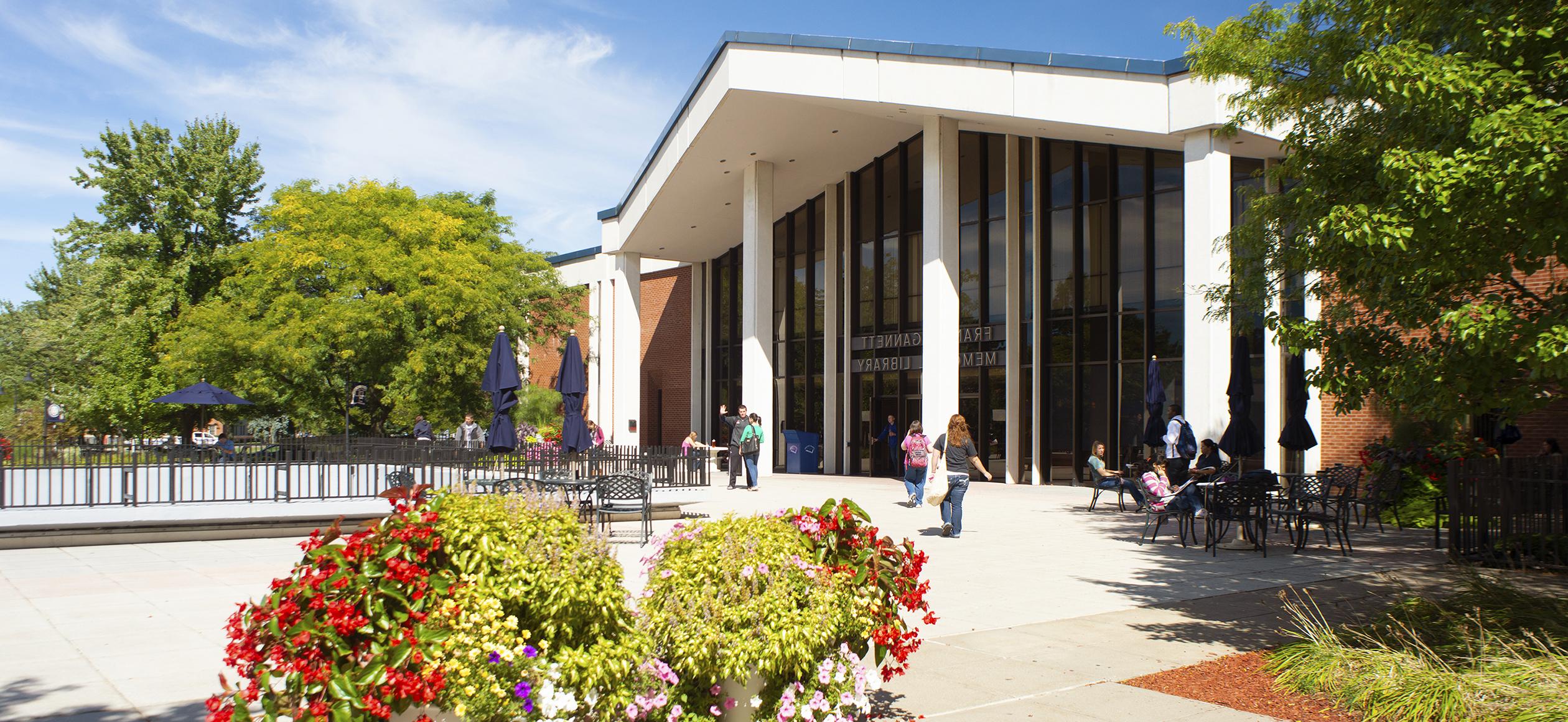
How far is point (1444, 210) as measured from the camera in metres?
5.76

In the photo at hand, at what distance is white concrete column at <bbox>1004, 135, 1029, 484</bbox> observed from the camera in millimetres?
24594

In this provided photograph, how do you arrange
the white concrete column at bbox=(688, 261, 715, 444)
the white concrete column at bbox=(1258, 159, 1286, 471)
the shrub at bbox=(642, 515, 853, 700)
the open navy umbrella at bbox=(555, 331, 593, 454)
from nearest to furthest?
1. the shrub at bbox=(642, 515, 853, 700)
2. the open navy umbrella at bbox=(555, 331, 593, 454)
3. the white concrete column at bbox=(1258, 159, 1286, 471)
4. the white concrete column at bbox=(688, 261, 715, 444)

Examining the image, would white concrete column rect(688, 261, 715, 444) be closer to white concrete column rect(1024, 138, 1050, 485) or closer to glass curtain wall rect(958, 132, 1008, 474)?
glass curtain wall rect(958, 132, 1008, 474)

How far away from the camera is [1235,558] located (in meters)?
11.9

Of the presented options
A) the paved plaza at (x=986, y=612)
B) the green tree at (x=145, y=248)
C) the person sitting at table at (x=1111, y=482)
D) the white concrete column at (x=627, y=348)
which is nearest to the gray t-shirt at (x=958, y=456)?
the paved plaza at (x=986, y=612)

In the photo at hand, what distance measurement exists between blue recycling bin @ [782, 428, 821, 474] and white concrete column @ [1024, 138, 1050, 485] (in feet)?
23.7

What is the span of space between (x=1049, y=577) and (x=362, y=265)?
27.3m

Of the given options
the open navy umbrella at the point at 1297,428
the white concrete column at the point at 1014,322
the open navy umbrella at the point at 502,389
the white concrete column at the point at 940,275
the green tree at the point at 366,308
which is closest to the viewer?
the open navy umbrella at the point at 1297,428

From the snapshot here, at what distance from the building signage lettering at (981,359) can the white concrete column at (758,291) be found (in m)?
5.76

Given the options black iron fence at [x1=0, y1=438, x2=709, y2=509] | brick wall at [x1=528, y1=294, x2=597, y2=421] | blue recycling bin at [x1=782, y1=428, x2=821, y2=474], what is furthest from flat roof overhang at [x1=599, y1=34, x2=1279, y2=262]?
brick wall at [x1=528, y1=294, x2=597, y2=421]

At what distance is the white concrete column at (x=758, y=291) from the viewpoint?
2942cm

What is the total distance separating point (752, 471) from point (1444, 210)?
59.0ft

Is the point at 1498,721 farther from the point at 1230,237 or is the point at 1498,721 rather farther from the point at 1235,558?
the point at 1230,237

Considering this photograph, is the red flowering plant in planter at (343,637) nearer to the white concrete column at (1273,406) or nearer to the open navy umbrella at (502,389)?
the open navy umbrella at (502,389)
